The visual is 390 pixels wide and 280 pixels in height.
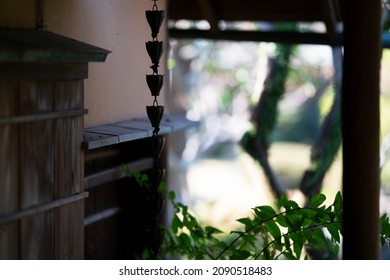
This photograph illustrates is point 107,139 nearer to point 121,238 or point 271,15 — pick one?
point 121,238

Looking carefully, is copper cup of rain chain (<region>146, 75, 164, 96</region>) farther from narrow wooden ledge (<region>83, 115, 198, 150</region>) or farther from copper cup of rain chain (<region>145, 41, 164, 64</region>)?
narrow wooden ledge (<region>83, 115, 198, 150</region>)

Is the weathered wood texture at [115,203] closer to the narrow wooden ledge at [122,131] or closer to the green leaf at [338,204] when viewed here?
the narrow wooden ledge at [122,131]

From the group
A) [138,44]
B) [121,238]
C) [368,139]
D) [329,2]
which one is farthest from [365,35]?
[329,2]

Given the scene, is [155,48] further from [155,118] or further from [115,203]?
[115,203]

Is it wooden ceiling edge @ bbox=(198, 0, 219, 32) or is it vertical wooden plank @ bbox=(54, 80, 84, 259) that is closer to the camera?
vertical wooden plank @ bbox=(54, 80, 84, 259)

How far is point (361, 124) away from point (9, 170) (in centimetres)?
125

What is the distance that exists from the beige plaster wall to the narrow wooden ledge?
0.22ft

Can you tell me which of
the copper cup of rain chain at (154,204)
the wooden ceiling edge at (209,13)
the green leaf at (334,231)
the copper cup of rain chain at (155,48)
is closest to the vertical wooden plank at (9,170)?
the copper cup of rain chain at (155,48)

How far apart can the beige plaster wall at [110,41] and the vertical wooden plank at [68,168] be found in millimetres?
403

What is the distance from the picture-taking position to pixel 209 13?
18.3 feet

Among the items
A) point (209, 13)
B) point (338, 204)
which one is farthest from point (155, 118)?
point (209, 13)

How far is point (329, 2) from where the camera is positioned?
5113mm

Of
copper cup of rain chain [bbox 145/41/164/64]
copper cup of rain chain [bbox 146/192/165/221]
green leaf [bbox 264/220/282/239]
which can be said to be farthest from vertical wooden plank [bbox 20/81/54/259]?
green leaf [bbox 264/220/282/239]

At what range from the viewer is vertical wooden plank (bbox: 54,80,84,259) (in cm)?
284
